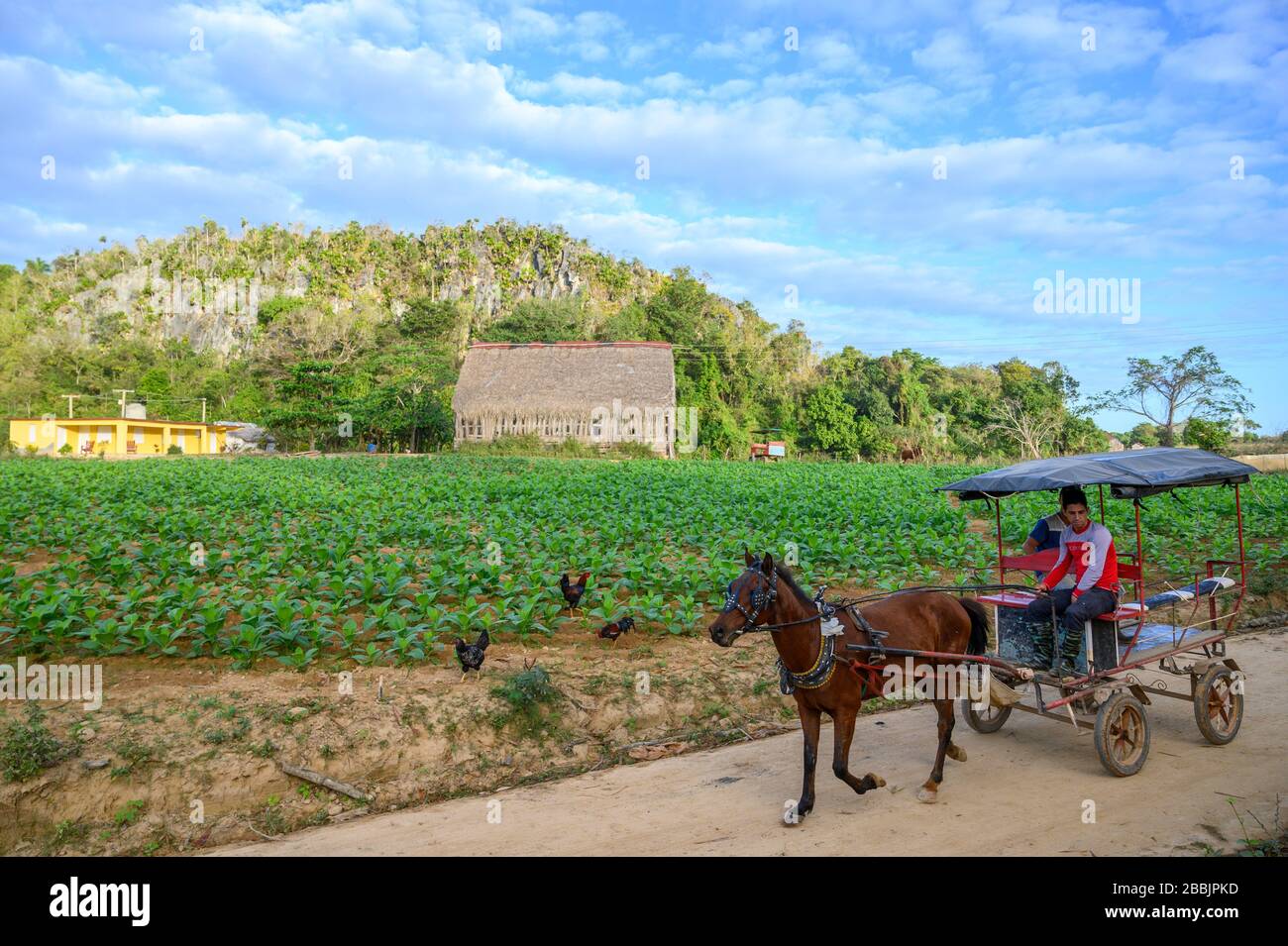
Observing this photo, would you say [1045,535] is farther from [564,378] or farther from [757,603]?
[564,378]

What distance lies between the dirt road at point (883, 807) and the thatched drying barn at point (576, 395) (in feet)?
124

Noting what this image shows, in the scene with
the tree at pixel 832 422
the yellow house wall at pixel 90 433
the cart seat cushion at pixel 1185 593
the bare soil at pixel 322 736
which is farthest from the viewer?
the tree at pixel 832 422

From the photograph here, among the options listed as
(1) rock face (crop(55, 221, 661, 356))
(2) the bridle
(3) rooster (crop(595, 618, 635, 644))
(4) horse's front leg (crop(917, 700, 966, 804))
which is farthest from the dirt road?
(1) rock face (crop(55, 221, 661, 356))

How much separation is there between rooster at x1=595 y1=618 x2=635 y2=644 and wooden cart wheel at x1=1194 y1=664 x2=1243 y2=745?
5222 millimetres

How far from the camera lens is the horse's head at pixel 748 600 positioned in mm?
4781

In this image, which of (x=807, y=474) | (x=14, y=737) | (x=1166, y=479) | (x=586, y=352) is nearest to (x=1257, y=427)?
(x=807, y=474)

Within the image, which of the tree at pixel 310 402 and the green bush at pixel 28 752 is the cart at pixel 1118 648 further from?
the tree at pixel 310 402

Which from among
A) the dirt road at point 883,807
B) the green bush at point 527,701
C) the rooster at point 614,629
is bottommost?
the dirt road at point 883,807

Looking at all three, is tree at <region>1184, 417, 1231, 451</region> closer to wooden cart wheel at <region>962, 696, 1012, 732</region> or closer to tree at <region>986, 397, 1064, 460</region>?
tree at <region>986, 397, 1064, 460</region>

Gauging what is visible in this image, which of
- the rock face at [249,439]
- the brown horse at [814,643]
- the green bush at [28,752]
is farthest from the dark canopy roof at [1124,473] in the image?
the rock face at [249,439]

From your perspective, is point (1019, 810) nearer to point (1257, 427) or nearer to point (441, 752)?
point (441, 752)

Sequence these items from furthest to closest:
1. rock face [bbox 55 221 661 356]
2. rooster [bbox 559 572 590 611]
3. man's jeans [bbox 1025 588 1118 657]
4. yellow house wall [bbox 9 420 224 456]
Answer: rock face [bbox 55 221 661 356] < yellow house wall [bbox 9 420 224 456] < rooster [bbox 559 572 590 611] < man's jeans [bbox 1025 588 1118 657]

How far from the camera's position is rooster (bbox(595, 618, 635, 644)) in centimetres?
846
